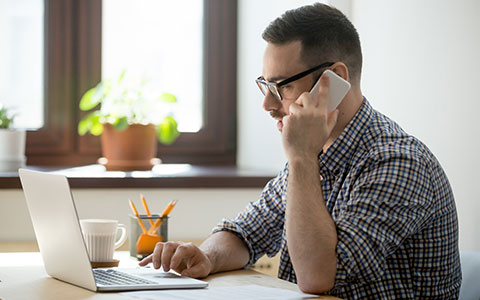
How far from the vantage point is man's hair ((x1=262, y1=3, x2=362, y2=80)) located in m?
1.57

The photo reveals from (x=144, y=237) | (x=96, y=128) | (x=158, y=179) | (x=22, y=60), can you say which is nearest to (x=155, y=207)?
(x=158, y=179)

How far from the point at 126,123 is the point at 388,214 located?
1544 mm

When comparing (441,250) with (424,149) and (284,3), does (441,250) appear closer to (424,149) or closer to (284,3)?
(424,149)

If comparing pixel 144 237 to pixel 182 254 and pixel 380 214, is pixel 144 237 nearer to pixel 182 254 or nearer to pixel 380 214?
pixel 182 254

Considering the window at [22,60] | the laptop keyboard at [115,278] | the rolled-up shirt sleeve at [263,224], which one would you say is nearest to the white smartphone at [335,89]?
the rolled-up shirt sleeve at [263,224]

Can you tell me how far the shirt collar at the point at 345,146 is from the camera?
153 centimetres

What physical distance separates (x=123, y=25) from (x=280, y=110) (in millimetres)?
1580

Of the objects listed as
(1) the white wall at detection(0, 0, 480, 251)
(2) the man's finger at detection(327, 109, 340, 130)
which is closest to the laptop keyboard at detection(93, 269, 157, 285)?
(2) the man's finger at detection(327, 109, 340, 130)

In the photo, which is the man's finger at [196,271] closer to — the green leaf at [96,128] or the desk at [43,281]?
the desk at [43,281]

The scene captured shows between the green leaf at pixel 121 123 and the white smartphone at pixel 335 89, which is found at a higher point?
the white smartphone at pixel 335 89

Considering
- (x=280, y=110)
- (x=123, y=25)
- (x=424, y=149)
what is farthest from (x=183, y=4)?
(x=424, y=149)

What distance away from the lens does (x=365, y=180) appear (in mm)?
1417

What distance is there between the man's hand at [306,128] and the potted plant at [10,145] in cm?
150

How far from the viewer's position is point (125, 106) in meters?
2.79
